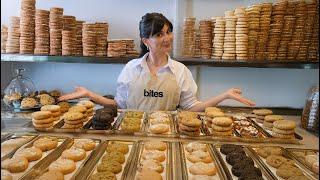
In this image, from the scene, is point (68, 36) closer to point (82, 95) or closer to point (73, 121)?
point (82, 95)

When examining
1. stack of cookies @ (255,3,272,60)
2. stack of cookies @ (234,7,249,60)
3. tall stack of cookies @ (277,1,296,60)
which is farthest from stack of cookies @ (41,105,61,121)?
tall stack of cookies @ (277,1,296,60)

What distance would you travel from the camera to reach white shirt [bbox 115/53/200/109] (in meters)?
2.66

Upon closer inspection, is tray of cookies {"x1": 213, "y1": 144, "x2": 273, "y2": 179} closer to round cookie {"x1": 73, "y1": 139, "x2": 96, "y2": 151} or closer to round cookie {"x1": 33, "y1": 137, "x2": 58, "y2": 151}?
round cookie {"x1": 73, "y1": 139, "x2": 96, "y2": 151}

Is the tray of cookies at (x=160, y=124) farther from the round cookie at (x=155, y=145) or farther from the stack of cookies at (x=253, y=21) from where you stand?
the stack of cookies at (x=253, y=21)

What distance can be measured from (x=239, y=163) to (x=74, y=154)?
2.22 ft

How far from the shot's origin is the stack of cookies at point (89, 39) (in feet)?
8.88

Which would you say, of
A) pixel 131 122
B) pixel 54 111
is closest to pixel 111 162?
pixel 131 122

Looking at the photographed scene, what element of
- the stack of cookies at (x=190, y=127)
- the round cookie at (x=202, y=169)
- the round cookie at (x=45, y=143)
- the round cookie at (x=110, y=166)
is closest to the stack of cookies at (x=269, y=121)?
the stack of cookies at (x=190, y=127)

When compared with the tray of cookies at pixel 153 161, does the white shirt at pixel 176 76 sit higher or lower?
higher

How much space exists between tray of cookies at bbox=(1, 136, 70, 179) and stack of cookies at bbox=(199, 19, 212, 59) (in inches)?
64.4

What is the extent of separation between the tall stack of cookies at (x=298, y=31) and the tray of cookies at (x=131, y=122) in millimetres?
1498

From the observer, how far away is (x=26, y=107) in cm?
197

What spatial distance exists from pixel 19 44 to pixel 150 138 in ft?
6.11

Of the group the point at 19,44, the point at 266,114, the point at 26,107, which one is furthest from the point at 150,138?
the point at 19,44
